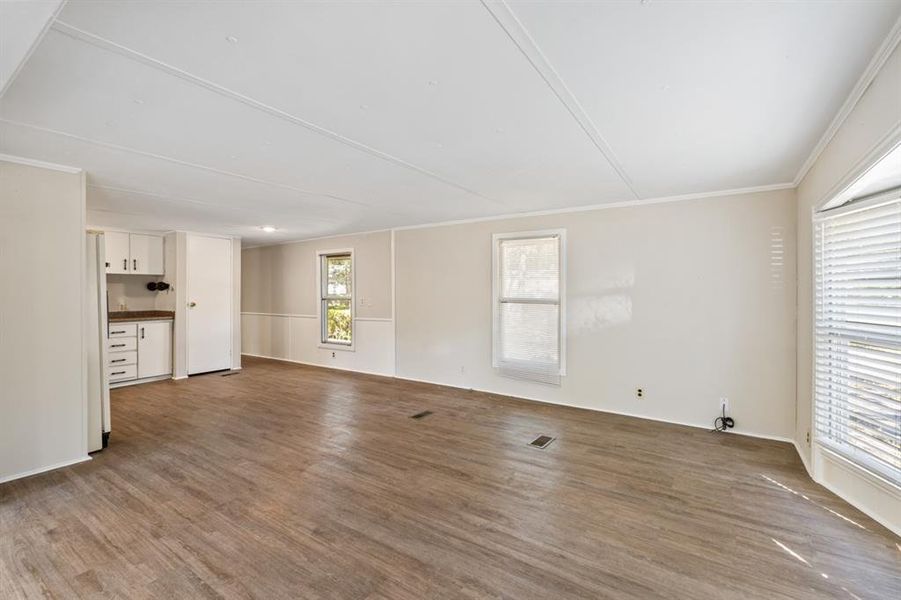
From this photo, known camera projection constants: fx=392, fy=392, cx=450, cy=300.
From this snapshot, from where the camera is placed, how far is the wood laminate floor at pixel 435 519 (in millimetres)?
1861

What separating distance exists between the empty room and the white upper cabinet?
1.63 metres

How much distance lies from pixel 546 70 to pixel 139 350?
680 centimetres

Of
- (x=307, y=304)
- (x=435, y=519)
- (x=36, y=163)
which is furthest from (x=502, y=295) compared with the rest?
(x=36, y=163)

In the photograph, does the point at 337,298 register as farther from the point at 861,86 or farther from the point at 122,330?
the point at 861,86

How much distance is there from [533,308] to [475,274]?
969mm

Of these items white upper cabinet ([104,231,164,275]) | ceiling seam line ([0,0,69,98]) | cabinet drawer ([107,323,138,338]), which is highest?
ceiling seam line ([0,0,69,98])

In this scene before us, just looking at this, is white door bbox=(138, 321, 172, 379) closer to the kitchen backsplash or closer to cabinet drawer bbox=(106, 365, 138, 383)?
cabinet drawer bbox=(106, 365, 138, 383)

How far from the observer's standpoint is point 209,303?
21.5 feet

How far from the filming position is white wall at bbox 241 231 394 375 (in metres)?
6.47

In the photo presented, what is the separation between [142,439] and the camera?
367cm

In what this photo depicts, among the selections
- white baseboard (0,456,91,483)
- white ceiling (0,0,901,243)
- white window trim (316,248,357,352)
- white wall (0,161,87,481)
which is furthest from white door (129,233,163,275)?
white baseboard (0,456,91,483)

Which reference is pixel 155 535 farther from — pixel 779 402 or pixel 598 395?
pixel 779 402

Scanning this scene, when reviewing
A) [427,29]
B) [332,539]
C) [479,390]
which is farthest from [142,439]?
[427,29]

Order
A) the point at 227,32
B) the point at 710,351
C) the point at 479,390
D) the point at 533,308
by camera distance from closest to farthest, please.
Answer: the point at 227,32
the point at 710,351
the point at 533,308
the point at 479,390
